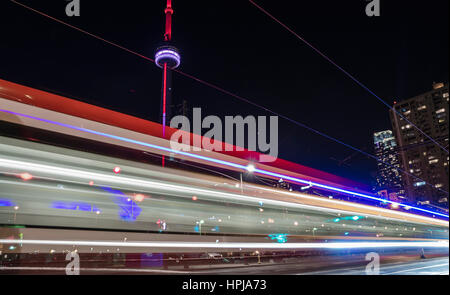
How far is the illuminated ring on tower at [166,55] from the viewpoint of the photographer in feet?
124

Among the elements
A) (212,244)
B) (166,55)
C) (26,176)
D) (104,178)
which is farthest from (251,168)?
(166,55)

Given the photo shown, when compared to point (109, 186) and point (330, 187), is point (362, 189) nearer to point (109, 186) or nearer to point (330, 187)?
point (330, 187)

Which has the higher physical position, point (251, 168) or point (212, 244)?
point (251, 168)

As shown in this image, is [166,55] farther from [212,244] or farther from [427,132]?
[427,132]

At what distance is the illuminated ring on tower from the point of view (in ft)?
124

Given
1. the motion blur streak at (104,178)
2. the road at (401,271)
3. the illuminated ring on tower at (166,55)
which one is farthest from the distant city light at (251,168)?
the illuminated ring on tower at (166,55)

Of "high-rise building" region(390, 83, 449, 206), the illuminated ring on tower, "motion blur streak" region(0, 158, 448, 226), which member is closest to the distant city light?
"motion blur streak" region(0, 158, 448, 226)

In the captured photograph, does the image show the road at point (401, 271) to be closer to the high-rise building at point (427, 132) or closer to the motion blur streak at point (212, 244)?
the motion blur streak at point (212, 244)

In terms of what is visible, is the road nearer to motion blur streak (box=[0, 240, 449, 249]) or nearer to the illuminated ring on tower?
motion blur streak (box=[0, 240, 449, 249])

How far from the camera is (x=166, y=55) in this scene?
3788 cm

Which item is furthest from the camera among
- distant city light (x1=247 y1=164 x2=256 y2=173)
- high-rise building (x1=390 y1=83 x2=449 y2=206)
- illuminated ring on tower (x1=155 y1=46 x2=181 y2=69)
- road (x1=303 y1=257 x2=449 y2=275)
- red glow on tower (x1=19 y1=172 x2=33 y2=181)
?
high-rise building (x1=390 y1=83 x2=449 y2=206)
